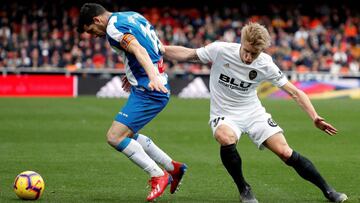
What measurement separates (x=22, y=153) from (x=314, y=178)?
5.77 m

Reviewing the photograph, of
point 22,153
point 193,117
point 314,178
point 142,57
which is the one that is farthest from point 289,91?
point 193,117

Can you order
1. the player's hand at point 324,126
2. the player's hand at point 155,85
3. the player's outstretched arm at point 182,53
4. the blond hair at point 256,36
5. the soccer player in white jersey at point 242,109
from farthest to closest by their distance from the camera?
the player's outstretched arm at point 182,53, the soccer player in white jersey at point 242,109, the player's hand at point 324,126, the blond hair at point 256,36, the player's hand at point 155,85

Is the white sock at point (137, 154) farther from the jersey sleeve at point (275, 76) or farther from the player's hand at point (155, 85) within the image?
the jersey sleeve at point (275, 76)

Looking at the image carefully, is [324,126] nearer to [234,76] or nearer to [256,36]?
[234,76]

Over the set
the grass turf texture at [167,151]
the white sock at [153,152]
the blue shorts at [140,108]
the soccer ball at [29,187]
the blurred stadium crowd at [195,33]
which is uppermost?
the blue shorts at [140,108]

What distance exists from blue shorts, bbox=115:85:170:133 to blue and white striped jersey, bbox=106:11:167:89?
0.12m

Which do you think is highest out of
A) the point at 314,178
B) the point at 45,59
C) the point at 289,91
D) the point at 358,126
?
the point at 289,91

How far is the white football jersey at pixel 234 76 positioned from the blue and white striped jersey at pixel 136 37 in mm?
473

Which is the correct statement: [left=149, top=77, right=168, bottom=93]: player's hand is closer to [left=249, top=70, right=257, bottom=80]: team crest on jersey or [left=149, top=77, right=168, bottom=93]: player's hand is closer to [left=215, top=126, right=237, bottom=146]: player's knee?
[left=215, top=126, right=237, bottom=146]: player's knee

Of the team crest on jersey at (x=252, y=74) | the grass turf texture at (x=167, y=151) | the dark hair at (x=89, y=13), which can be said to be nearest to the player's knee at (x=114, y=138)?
the grass turf texture at (x=167, y=151)

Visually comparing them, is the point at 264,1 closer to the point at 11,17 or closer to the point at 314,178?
the point at 11,17

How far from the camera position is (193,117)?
1970 centimetres

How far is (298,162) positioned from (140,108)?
174 centimetres

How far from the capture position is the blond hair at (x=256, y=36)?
24.8ft
